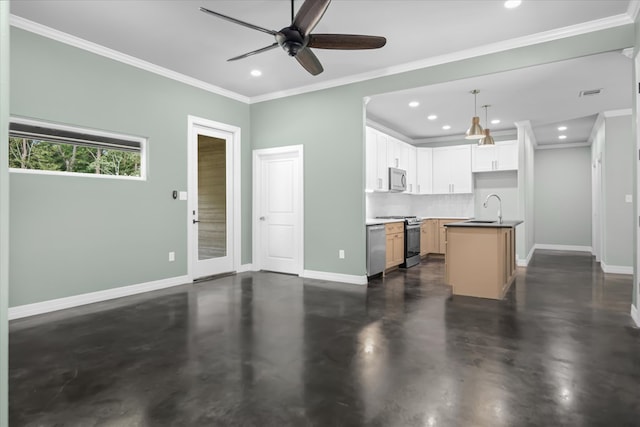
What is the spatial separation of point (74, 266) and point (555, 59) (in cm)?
580

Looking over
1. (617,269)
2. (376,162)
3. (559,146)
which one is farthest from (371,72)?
(559,146)

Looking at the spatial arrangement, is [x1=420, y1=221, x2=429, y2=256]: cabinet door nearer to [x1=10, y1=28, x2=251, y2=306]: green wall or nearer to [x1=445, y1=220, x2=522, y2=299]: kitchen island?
[x1=445, y1=220, x2=522, y2=299]: kitchen island

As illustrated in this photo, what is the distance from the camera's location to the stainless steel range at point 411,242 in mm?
6625

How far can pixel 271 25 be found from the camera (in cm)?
379

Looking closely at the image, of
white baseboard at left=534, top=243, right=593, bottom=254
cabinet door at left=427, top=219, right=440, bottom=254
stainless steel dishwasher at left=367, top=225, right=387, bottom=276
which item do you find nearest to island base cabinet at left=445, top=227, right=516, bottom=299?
stainless steel dishwasher at left=367, top=225, right=387, bottom=276

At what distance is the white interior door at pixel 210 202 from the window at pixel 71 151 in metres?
0.87

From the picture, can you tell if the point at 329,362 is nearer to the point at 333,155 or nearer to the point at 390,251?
the point at 333,155

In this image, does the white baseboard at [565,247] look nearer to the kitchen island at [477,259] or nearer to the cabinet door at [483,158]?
the cabinet door at [483,158]

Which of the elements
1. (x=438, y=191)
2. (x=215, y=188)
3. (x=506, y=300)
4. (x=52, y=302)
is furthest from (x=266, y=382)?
(x=438, y=191)

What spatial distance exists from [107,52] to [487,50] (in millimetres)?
4532

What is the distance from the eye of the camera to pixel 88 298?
4168 millimetres

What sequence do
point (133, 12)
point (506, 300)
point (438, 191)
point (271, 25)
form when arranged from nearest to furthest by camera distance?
point (133, 12), point (271, 25), point (506, 300), point (438, 191)

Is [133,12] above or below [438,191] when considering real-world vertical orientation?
above

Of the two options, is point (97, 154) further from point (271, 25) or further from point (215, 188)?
point (271, 25)
